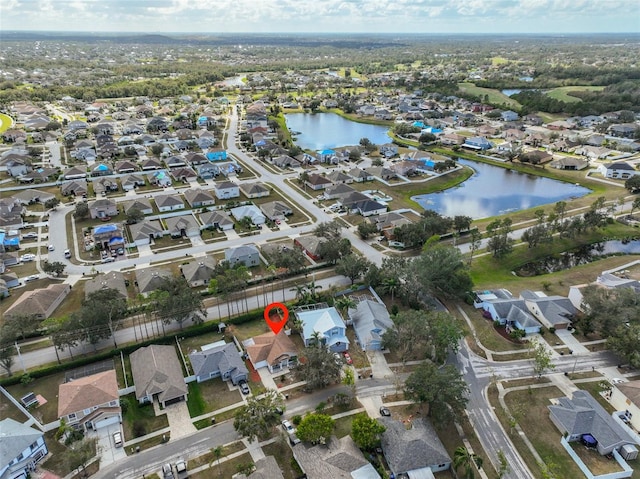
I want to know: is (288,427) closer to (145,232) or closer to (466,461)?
(466,461)

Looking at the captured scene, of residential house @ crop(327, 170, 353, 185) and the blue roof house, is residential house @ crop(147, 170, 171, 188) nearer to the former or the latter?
residential house @ crop(327, 170, 353, 185)

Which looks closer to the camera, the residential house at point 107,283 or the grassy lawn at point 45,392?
the grassy lawn at point 45,392

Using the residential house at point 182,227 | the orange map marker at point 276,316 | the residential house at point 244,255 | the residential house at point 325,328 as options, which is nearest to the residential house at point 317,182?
the residential house at point 182,227

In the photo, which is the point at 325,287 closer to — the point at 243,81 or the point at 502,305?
the point at 502,305

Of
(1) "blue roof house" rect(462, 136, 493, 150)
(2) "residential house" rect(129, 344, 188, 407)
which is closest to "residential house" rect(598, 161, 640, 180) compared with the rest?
(1) "blue roof house" rect(462, 136, 493, 150)

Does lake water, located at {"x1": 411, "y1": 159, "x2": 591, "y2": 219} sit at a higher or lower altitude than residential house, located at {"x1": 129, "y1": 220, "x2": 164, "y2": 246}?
lower

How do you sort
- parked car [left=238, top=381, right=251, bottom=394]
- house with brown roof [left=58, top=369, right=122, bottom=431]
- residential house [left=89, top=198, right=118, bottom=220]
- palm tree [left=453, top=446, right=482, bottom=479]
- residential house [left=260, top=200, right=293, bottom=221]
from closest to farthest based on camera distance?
palm tree [left=453, top=446, right=482, bottom=479] < house with brown roof [left=58, top=369, right=122, bottom=431] < parked car [left=238, top=381, right=251, bottom=394] < residential house [left=89, top=198, right=118, bottom=220] < residential house [left=260, top=200, right=293, bottom=221]

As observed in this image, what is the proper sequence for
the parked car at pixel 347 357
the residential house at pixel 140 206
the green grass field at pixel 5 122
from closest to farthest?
the parked car at pixel 347 357
the residential house at pixel 140 206
the green grass field at pixel 5 122

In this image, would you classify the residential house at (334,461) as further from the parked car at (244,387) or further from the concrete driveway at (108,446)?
the concrete driveway at (108,446)
